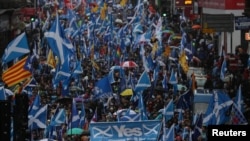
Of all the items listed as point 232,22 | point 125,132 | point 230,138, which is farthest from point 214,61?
point 230,138

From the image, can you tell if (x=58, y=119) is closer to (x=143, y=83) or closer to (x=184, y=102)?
(x=184, y=102)

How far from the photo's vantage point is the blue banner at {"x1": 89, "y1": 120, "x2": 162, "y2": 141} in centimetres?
1434

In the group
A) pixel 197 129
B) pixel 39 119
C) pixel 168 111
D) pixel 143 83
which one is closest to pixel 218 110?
pixel 197 129

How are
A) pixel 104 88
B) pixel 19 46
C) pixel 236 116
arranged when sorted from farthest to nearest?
1. pixel 104 88
2. pixel 19 46
3. pixel 236 116

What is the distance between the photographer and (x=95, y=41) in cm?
4172

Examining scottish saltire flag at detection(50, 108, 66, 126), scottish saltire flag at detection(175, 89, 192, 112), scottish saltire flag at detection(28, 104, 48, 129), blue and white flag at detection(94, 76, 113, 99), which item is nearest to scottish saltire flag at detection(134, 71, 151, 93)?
blue and white flag at detection(94, 76, 113, 99)

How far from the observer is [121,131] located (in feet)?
47.0

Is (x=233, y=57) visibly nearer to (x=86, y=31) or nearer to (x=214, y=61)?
(x=214, y=61)

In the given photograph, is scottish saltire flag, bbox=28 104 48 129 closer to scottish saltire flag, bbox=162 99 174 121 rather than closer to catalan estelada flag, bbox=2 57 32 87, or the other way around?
catalan estelada flag, bbox=2 57 32 87

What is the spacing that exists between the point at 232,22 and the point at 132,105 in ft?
41.0

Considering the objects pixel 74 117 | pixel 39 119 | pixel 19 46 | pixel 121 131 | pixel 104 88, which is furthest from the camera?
pixel 104 88

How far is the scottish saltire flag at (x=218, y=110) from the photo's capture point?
18703 mm

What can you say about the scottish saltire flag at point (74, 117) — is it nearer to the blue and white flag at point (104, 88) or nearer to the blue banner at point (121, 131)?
the blue and white flag at point (104, 88)

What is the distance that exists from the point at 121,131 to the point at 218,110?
4.99 m
